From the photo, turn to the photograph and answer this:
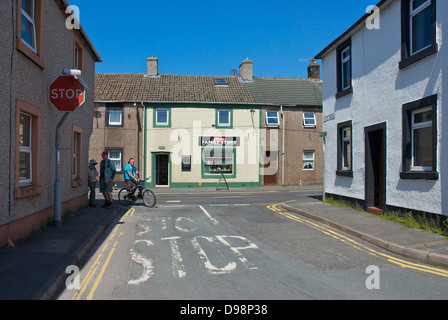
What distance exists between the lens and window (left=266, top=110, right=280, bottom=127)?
25.8m

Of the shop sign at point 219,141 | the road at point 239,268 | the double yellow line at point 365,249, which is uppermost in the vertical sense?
the shop sign at point 219,141

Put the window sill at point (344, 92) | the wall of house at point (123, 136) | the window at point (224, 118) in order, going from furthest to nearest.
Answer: the window at point (224, 118) → the wall of house at point (123, 136) → the window sill at point (344, 92)

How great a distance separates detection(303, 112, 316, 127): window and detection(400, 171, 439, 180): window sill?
696 inches

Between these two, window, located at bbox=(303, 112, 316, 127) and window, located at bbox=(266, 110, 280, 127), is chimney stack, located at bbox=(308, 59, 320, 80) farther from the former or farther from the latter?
window, located at bbox=(266, 110, 280, 127)

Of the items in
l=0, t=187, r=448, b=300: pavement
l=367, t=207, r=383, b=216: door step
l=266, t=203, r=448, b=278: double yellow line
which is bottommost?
l=266, t=203, r=448, b=278: double yellow line

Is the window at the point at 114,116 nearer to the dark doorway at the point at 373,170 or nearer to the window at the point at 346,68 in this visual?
the window at the point at 346,68

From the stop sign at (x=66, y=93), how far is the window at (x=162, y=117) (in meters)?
16.4

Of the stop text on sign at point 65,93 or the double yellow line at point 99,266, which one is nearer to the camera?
the double yellow line at point 99,266

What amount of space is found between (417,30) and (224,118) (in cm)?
1727

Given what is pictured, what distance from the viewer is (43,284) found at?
14.8 ft

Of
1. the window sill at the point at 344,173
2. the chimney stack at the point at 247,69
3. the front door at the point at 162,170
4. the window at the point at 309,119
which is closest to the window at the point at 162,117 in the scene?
the front door at the point at 162,170

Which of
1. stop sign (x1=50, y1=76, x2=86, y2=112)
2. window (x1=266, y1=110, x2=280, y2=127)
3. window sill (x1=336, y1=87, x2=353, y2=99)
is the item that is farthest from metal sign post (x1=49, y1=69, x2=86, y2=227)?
window (x1=266, y1=110, x2=280, y2=127)

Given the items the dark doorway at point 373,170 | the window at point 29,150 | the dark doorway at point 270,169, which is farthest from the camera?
the dark doorway at point 270,169

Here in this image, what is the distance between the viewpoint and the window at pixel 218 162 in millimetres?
25203
